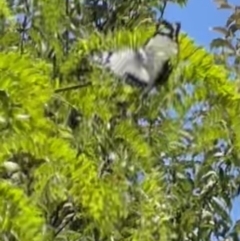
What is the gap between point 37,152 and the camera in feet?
1.65

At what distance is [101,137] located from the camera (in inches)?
34.8

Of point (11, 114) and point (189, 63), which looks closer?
point (11, 114)

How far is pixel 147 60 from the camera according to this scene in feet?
2.10

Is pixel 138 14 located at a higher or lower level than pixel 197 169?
higher

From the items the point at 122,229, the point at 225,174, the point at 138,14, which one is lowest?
the point at 122,229

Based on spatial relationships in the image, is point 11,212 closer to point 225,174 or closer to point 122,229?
point 122,229

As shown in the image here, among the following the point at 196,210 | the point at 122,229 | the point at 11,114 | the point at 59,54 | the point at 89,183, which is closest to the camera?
the point at 11,114

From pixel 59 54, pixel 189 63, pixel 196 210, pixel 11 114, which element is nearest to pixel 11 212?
pixel 11 114

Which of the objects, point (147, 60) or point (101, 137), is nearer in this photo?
point (147, 60)

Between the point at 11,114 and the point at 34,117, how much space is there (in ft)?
0.06

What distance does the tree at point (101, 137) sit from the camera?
1.55 feet

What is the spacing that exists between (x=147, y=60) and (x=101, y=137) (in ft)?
0.83

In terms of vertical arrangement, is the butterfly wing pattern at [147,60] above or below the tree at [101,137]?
above

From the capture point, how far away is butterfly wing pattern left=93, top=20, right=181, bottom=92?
0.63 metres
